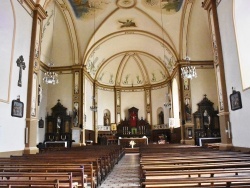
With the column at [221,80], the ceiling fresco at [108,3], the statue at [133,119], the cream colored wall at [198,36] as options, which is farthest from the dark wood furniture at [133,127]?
the column at [221,80]

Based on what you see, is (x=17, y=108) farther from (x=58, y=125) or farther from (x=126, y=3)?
(x=126, y=3)

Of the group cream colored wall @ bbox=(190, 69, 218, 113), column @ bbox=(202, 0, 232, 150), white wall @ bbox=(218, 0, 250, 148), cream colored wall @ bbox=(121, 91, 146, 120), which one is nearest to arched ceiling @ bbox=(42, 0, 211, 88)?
cream colored wall @ bbox=(121, 91, 146, 120)

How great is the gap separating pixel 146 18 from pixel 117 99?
35.3 ft

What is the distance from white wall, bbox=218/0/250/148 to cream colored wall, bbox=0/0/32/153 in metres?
8.36

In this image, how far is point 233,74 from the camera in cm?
847

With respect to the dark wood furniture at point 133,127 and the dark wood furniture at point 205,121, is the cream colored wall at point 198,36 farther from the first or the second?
the dark wood furniture at point 133,127

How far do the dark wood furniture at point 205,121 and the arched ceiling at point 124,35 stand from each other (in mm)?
4094

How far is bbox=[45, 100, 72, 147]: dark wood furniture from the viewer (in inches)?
711

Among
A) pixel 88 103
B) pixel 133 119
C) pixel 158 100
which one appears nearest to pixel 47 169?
pixel 88 103

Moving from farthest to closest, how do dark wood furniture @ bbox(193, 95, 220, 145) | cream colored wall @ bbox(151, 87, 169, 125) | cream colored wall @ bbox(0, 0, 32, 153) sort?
1. cream colored wall @ bbox(151, 87, 169, 125)
2. dark wood furniture @ bbox(193, 95, 220, 145)
3. cream colored wall @ bbox(0, 0, 32, 153)

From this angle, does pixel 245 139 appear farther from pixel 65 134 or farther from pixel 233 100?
pixel 65 134

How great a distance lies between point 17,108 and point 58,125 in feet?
30.3

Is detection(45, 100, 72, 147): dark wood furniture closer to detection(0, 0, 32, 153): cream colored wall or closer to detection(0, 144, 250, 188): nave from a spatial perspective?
detection(0, 0, 32, 153): cream colored wall

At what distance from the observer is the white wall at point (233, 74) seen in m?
7.66
